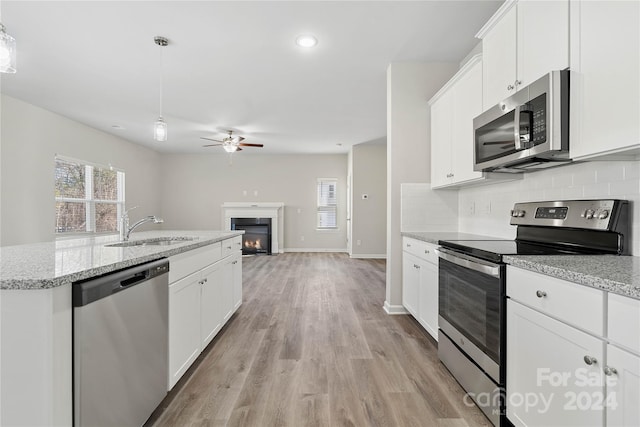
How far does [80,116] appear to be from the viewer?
17.7 feet

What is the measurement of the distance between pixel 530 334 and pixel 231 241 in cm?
250

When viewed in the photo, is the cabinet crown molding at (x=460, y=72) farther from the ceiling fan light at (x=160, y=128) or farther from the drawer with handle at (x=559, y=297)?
the ceiling fan light at (x=160, y=128)

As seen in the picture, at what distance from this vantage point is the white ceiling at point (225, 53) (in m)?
2.56

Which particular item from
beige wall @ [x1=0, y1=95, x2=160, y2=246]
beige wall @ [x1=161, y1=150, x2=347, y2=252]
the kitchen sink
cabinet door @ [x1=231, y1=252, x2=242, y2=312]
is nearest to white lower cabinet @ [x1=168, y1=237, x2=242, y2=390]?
cabinet door @ [x1=231, y1=252, x2=242, y2=312]

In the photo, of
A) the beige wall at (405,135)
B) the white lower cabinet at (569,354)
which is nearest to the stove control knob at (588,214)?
the white lower cabinet at (569,354)

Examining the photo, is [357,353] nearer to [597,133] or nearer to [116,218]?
[597,133]

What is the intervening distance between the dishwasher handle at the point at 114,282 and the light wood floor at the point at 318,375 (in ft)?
2.56

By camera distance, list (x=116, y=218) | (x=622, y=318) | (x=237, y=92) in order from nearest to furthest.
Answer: (x=622, y=318) → (x=237, y=92) → (x=116, y=218)

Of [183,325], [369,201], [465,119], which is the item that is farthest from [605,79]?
[369,201]

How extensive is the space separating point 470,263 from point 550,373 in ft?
2.10

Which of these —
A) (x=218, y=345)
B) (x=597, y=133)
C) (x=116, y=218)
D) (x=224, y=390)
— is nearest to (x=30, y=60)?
(x=218, y=345)

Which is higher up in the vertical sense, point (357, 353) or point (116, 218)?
point (116, 218)

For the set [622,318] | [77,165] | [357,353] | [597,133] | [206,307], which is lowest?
[357,353]

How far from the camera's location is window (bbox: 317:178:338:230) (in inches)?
347
